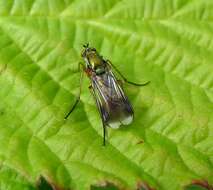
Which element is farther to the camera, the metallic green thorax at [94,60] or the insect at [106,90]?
the metallic green thorax at [94,60]

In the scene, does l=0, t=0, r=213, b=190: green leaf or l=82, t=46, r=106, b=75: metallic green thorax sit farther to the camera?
l=82, t=46, r=106, b=75: metallic green thorax

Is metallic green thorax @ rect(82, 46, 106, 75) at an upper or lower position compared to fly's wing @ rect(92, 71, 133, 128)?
upper

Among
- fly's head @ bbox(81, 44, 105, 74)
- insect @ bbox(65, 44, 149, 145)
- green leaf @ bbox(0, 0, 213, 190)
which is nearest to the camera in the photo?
green leaf @ bbox(0, 0, 213, 190)

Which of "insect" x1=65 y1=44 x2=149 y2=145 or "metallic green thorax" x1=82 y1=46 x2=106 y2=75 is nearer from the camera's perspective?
"insect" x1=65 y1=44 x2=149 y2=145

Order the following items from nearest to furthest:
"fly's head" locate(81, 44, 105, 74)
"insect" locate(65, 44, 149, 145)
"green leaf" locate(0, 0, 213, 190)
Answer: "green leaf" locate(0, 0, 213, 190), "insect" locate(65, 44, 149, 145), "fly's head" locate(81, 44, 105, 74)

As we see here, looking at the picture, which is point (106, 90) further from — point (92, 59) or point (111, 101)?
point (92, 59)

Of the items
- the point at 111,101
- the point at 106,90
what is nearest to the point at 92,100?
the point at 111,101
